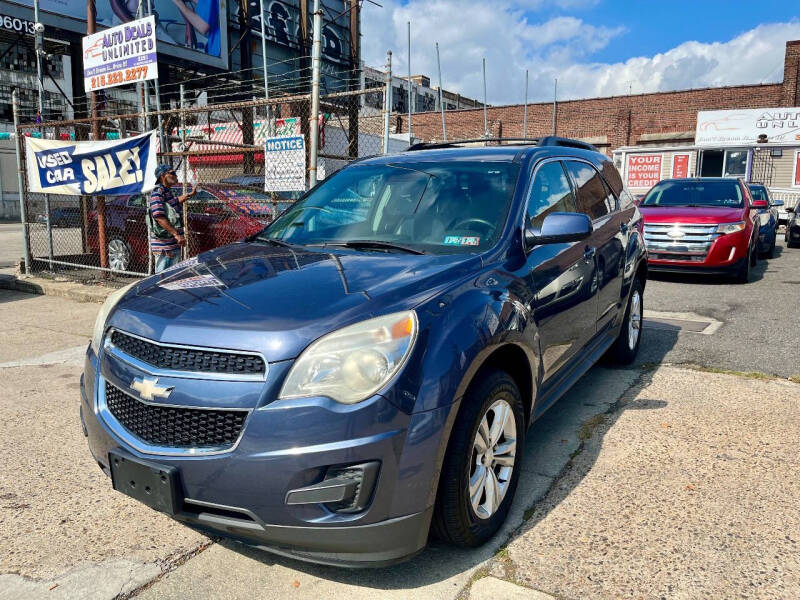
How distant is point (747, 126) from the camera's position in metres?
27.7

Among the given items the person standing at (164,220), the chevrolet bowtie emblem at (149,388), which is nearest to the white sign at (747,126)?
the person standing at (164,220)

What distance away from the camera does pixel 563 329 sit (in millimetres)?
3463

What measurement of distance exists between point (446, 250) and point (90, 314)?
630cm

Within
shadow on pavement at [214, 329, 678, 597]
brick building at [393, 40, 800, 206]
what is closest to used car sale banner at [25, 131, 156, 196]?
shadow on pavement at [214, 329, 678, 597]

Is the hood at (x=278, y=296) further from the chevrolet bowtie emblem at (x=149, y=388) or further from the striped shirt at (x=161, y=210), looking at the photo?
the striped shirt at (x=161, y=210)

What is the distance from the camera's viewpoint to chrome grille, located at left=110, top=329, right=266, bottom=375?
219cm

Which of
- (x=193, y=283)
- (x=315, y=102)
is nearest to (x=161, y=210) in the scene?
(x=315, y=102)

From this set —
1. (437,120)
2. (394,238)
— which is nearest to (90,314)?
(394,238)

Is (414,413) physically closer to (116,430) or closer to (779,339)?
(116,430)

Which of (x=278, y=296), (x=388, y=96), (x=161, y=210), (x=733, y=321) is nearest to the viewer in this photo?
(x=278, y=296)

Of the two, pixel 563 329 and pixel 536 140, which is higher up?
pixel 536 140

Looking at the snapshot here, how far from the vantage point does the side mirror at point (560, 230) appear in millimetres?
3166

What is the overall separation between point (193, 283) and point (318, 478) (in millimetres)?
1172

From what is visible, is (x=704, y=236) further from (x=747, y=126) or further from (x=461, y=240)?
(x=747, y=126)
